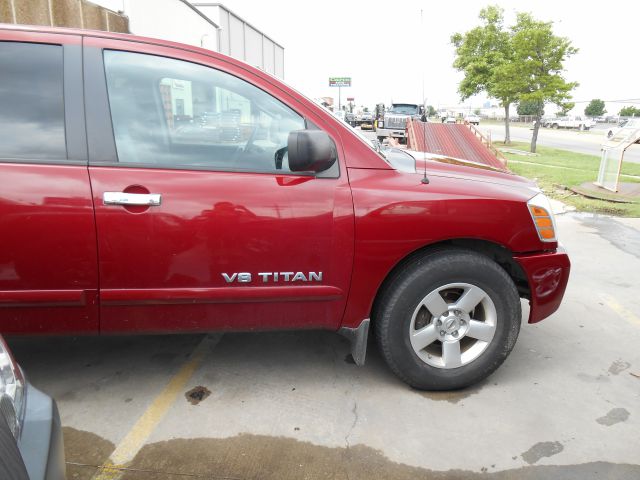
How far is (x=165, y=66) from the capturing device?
2443 millimetres

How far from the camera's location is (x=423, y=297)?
2.60 m

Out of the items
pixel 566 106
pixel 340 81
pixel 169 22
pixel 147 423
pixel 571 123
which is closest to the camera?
pixel 147 423

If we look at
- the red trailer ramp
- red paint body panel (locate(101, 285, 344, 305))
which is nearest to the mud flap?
red paint body panel (locate(101, 285, 344, 305))

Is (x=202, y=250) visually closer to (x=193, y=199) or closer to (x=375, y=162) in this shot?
(x=193, y=199)

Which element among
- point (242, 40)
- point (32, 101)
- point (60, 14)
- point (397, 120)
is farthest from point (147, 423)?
point (397, 120)

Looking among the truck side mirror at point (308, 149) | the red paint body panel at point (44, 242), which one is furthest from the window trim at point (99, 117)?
the truck side mirror at point (308, 149)

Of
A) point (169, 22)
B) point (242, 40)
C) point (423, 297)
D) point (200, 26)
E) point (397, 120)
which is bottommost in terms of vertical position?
point (423, 297)

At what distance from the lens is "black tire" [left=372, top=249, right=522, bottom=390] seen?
101 inches

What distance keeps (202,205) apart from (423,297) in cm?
127

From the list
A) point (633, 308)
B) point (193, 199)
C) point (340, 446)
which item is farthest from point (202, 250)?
point (633, 308)

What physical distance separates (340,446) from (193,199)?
1415mm

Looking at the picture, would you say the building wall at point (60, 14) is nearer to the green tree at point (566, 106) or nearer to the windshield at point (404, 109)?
the windshield at point (404, 109)

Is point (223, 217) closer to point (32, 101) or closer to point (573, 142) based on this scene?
point (32, 101)

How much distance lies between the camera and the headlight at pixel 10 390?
1.30 metres
